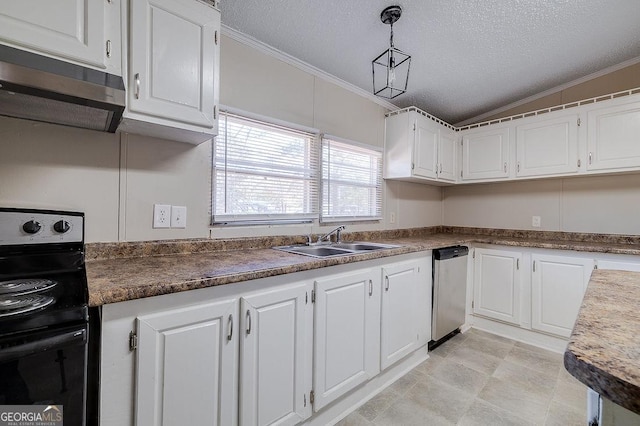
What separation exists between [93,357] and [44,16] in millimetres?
1181

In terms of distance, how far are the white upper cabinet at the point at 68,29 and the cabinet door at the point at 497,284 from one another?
319 cm

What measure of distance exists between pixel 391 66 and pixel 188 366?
190cm

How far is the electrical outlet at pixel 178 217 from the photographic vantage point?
1.63m

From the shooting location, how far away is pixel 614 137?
241 centimetres

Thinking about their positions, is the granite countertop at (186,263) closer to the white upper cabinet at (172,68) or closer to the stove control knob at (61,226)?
the stove control knob at (61,226)

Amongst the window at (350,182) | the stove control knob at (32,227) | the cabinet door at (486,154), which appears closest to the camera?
the stove control knob at (32,227)

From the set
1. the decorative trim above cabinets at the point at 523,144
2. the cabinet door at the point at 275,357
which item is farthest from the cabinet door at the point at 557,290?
the cabinet door at the point at 275,357

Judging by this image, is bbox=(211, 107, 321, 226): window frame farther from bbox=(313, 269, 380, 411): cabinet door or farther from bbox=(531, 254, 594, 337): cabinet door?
bbox=(531, 254, 594, 337): cabinet door

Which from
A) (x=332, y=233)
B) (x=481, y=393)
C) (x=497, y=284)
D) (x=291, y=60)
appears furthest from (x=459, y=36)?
(x=481, y=393)

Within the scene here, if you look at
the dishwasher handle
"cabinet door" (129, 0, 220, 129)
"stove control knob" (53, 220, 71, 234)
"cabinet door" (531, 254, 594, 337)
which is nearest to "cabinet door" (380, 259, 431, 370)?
the dishwasher handle

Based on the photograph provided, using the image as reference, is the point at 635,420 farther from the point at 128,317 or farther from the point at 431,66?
the point at 431,66

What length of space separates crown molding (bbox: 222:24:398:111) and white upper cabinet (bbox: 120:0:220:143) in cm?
43

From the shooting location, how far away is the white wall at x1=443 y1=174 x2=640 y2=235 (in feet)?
8.50

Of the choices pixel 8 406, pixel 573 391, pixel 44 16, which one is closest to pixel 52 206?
pixel 44 16
